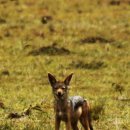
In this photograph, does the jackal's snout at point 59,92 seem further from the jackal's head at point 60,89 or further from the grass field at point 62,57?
the grass field at point 62,57

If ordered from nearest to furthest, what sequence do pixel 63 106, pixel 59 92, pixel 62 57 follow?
pixel 59 92, pixel 63 106, pixel 62 57

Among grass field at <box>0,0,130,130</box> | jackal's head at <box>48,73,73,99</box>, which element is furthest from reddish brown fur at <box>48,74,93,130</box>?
grass field at <box>0,0,130,130</box>

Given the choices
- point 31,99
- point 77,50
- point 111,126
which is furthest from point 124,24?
point 111,126

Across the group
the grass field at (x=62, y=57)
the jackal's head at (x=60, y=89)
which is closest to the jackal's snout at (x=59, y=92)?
the jackal's head at (x=60, y=89)

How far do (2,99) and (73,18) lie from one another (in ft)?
87.7

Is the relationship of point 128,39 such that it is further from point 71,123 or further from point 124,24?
point 71,123

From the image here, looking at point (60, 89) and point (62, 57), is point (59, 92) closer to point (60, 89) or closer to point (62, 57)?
point (60, 89)

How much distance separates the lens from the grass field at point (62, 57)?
15.7 m

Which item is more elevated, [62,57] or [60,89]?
[60,89]

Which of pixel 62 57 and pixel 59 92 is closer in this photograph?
pixel 59 92

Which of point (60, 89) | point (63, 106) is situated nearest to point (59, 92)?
point (60, 89)

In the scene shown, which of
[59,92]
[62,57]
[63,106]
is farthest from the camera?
[62,57]

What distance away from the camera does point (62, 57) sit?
93.5 ft

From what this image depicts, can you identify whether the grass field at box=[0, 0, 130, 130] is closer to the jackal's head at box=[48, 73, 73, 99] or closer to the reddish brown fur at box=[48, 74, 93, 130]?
the reddish brown fur at box=[48, 74, 93, 130]
